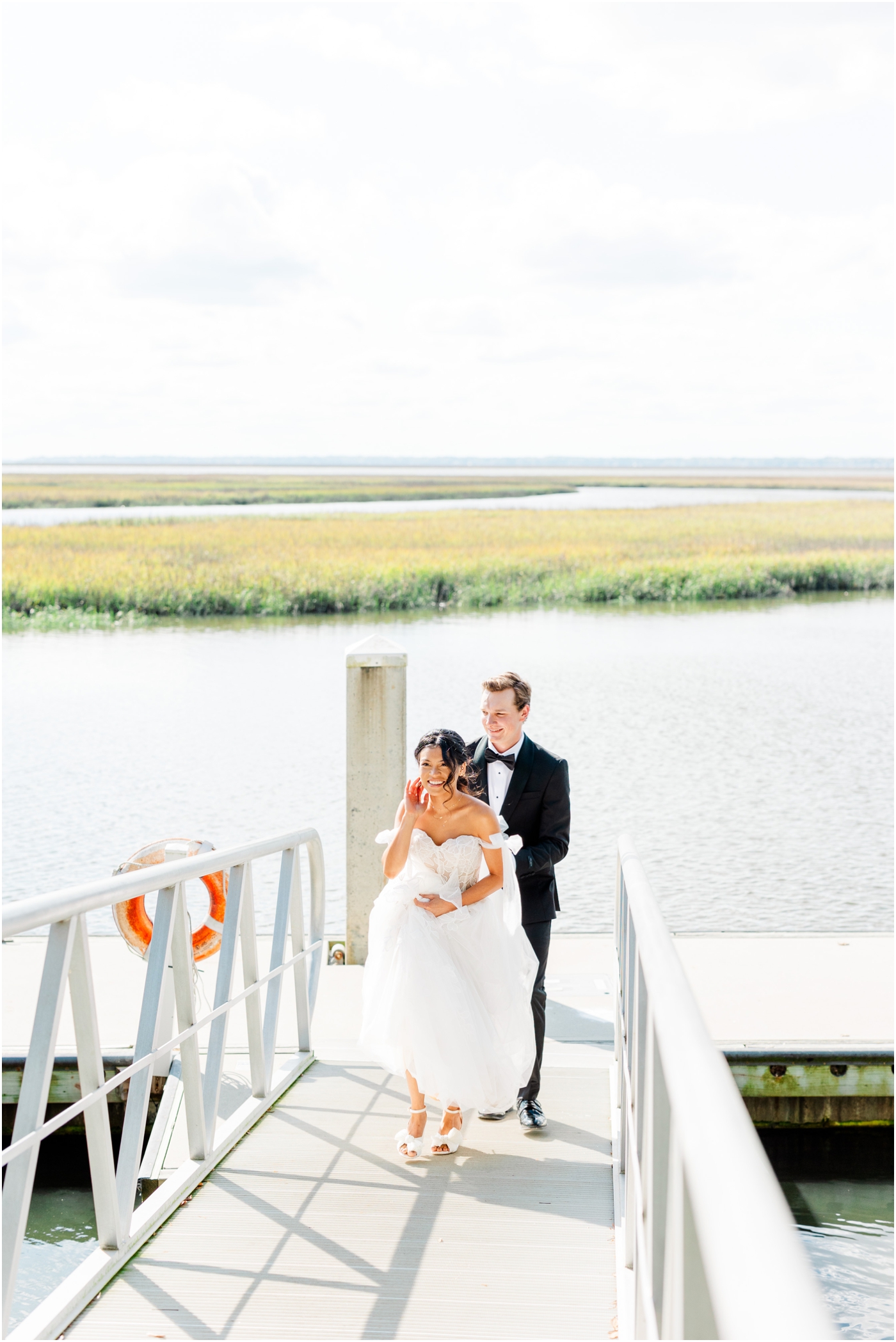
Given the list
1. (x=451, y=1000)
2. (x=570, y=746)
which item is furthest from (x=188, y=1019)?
(x=570, y=746)

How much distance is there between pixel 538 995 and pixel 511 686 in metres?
1.14

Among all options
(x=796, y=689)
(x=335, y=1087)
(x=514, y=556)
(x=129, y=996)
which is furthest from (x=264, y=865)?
(x=514, y=556)

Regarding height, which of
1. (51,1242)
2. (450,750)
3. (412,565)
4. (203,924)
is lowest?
(51,1242)

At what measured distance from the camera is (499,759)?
4711 millimetres

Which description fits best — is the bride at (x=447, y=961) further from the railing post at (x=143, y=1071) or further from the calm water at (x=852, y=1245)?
the calm water at (x=852, y=1245)

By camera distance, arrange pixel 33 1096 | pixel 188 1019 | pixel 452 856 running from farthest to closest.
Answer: pixel 452 856 → pixel 188 1019 → pixel 33 1096

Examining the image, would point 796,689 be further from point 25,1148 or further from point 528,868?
point 25,1148

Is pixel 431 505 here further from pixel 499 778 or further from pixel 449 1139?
pixel 449 1139

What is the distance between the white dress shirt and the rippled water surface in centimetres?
442

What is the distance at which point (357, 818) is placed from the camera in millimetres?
7027

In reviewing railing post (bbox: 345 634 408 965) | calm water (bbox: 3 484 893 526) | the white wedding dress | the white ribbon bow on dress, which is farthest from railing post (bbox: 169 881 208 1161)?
calm water (bbox: 3 484 893 526)

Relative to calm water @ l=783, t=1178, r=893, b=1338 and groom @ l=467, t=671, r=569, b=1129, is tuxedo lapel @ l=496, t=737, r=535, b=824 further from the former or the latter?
calm water @ l=783, t=1178, r=893, b=1338

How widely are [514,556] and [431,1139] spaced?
34.6 m

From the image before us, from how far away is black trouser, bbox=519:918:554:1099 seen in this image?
466 cm
